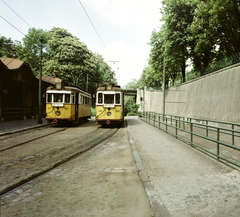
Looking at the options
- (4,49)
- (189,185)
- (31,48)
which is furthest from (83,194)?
(4,49)

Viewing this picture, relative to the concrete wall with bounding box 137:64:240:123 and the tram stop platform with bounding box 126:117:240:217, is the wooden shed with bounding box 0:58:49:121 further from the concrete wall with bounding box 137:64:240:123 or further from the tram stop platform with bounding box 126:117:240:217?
the concrete wall with bounding box 137:64:240:123

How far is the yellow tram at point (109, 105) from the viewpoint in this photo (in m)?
15.9

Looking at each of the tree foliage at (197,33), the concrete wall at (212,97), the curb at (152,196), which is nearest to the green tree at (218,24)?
the tree foliage at (197,33)

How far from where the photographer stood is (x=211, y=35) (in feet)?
64.8

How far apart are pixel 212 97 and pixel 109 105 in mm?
9177

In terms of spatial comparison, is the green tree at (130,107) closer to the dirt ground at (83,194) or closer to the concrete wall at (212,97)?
the concrete wall at (212,97)

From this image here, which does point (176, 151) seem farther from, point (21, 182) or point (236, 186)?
point (21, 182)

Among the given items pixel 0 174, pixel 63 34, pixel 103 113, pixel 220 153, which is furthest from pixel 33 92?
pixel 220 153

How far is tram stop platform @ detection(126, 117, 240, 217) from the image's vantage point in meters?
3.14

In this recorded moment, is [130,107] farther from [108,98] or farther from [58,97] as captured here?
[58,97]

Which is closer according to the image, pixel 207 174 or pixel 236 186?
pixel 236 186

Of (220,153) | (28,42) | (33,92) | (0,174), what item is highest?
(28,42)

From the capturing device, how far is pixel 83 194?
382cm

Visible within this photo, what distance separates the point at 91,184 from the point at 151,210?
5.04 feet
